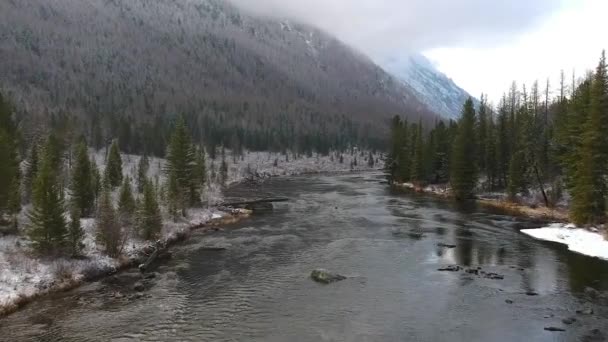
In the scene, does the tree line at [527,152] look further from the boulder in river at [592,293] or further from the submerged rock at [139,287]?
the submerged rock at [139,287]

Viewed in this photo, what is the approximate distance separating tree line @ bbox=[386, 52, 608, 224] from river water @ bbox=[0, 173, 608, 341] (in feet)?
38.6

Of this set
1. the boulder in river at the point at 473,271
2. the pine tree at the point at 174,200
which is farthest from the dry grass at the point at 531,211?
the pine tree at the point at 174,200

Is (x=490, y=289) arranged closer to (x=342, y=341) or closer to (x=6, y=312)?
(x=342, y=341)

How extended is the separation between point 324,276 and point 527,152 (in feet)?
171

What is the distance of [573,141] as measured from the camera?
68.6 metres

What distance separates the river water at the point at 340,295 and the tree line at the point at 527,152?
1177cm

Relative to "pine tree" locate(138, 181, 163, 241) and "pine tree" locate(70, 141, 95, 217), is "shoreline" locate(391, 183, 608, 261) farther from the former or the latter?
"pine tree" locate(70, 141, 95, 217)

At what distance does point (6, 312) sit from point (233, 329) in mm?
15572

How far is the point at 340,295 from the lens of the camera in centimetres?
3762

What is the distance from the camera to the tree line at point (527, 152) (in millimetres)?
56781

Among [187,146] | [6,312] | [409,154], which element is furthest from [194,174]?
[409,154]

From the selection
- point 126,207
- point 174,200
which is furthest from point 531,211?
point 126,207

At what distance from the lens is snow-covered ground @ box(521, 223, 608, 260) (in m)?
48.6

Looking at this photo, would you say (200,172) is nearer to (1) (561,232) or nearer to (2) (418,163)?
(2) (418,163)
